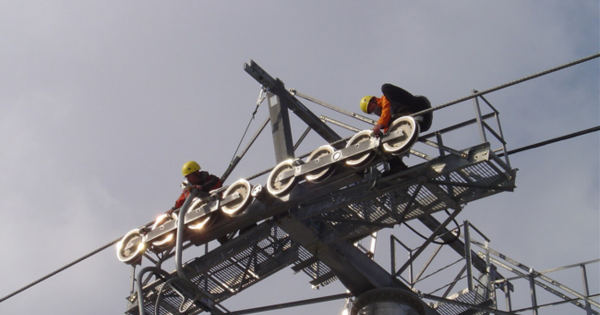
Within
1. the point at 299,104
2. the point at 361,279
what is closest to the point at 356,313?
the point at 361,279

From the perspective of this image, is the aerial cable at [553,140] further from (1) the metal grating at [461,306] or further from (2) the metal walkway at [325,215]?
(1) the metal grating at [461,306]

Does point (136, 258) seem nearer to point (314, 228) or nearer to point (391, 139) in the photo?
point (314, 228)

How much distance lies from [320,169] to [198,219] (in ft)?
9.10

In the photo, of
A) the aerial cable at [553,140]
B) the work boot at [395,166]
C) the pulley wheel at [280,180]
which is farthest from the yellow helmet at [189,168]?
the aerial cable at [553,140]

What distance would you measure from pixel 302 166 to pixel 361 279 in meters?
2.80

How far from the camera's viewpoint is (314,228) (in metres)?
16.5

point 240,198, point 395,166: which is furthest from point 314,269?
point 395,166

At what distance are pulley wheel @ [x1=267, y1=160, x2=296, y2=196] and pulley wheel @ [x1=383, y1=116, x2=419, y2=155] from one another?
1831 millimetres

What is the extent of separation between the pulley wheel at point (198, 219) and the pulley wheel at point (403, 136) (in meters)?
3.78

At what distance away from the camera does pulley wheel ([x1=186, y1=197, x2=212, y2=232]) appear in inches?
661

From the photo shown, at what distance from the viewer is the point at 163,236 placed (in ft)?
57.4

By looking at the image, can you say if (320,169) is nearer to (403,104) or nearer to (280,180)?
(280,180)

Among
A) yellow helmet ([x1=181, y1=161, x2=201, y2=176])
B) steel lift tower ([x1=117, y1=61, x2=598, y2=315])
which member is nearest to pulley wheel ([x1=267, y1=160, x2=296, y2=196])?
steel lift tower ([x1=117, y1=61, x2=598, y2=315])

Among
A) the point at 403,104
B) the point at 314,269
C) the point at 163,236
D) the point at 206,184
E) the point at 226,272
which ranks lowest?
the point at 226,272
